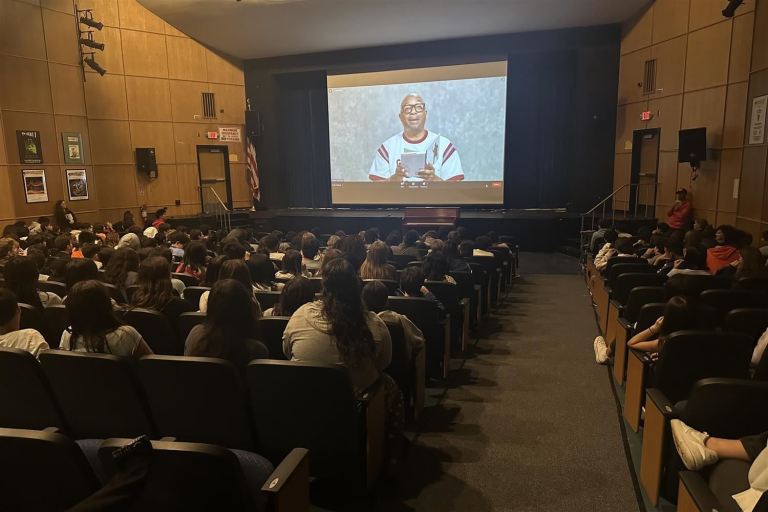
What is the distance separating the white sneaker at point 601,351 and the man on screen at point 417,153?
298 inches

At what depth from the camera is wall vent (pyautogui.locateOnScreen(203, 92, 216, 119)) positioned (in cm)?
1295

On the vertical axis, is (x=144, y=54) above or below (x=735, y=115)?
above

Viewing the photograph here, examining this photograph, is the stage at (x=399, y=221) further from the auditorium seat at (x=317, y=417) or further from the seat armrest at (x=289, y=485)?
the seat armrest at (x=289, y=485)

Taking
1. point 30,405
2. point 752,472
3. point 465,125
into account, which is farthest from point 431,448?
point 465,125

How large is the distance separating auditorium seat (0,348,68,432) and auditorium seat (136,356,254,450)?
1.58ft

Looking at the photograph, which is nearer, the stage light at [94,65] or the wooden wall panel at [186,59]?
the stage light at [94,65]

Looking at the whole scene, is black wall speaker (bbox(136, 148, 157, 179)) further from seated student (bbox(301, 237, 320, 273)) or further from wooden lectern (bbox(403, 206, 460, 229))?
seated student (bbox(301, 237, 320, 273))

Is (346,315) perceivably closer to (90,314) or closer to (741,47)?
(90,314)

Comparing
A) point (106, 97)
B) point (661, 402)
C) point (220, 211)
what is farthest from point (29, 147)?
point (661, 402)

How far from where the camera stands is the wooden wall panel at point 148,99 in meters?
11.7

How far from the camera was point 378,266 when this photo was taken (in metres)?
4.28

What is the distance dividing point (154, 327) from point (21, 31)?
966cm

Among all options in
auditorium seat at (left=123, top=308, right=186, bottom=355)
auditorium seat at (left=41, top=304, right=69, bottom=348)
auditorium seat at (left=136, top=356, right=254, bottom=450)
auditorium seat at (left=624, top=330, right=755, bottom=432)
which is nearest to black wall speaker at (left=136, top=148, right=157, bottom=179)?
auditorium seat at (left=41, top=304, right=69, bottom=348)

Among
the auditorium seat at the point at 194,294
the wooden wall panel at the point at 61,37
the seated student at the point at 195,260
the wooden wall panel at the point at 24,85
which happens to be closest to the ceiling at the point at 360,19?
the wooden wall panel at the point at 61,37
